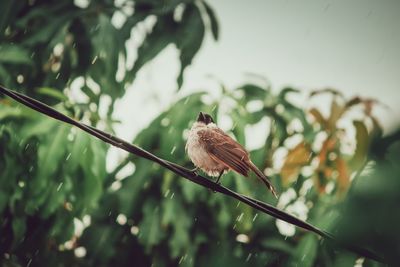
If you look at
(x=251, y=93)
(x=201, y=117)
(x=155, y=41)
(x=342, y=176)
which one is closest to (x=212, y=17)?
(x=155, y=41)

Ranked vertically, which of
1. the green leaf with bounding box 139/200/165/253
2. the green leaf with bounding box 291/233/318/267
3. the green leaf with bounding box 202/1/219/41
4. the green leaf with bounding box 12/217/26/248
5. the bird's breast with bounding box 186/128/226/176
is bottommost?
the green leaf with bounding box 12/217/26/248

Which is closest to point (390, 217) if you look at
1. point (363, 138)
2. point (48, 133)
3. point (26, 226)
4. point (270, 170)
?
point (363, 138)

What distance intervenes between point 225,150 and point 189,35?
1.44 meters

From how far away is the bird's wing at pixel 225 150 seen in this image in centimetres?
317

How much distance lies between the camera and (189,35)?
4.39 m

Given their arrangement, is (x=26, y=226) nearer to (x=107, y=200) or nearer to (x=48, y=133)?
(x=107, y=200)

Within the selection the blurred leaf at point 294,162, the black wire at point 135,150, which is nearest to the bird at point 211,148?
the blurred leaf at point 294,162

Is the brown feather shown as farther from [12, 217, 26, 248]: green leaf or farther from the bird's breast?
[12, 217, 26, 248]: green leaf

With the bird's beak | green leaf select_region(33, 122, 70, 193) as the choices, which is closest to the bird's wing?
the bird's beak

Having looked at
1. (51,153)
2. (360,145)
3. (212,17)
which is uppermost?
(360,145)

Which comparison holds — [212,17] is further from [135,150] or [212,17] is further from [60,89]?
[135,150]

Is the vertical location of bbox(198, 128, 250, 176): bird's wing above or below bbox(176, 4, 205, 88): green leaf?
below

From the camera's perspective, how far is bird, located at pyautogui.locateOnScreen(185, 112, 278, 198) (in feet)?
10.9

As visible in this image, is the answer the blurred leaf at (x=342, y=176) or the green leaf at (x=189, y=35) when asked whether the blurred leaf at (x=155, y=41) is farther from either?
the blurred leaf at (x=342, y=176)
